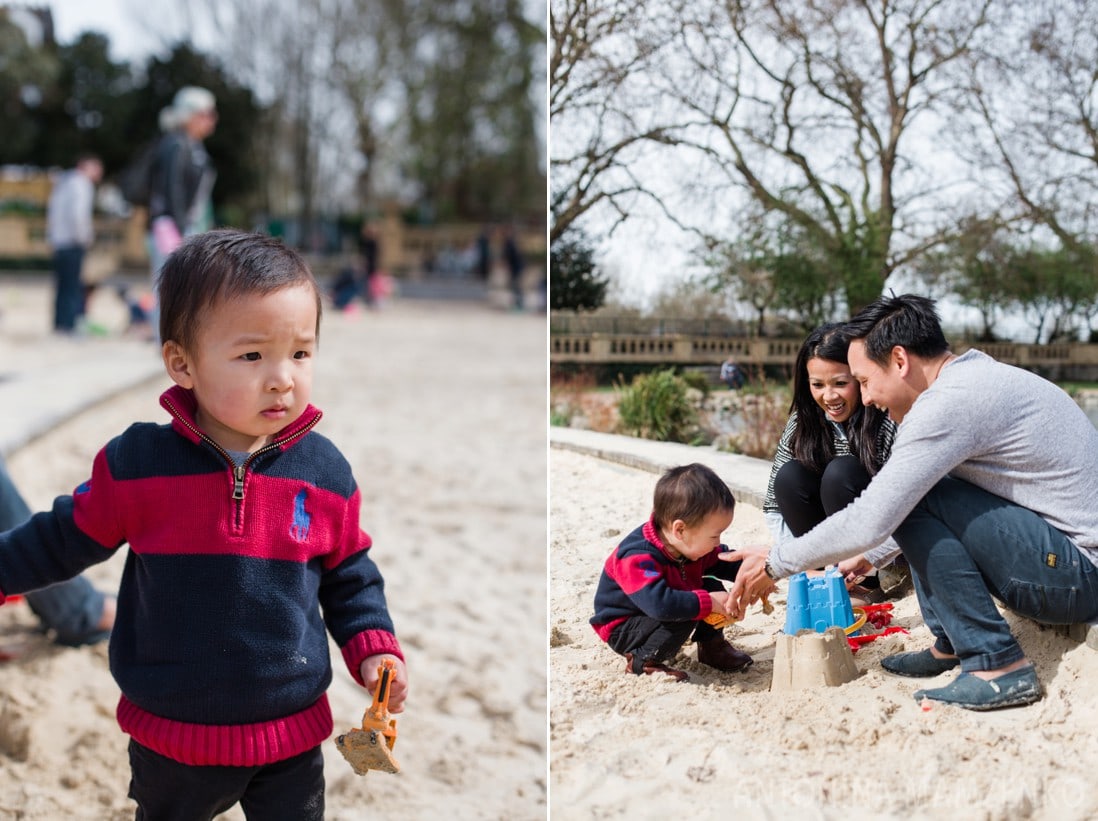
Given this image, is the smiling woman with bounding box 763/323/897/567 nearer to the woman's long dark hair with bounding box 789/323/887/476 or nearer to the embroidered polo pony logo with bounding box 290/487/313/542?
the woman's long dark hair with bounding box 789/323/887/476

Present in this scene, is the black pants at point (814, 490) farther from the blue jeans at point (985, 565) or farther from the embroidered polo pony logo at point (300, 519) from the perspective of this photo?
the embroidered polo pony logo at point (300, 519)

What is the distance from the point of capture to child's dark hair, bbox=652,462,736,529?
88.8 inches

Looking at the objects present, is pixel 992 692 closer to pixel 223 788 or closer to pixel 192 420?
pixel 223 788

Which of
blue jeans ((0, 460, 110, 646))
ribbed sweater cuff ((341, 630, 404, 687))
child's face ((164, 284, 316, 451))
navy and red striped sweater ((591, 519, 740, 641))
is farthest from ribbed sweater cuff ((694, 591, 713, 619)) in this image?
blue jeans ((0, 460, 110, 646))

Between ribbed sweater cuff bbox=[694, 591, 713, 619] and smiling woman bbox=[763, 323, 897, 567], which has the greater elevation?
smiling woman bbox=[763, 323, 897, 567]

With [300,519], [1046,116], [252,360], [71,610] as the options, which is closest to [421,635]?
[71,610]

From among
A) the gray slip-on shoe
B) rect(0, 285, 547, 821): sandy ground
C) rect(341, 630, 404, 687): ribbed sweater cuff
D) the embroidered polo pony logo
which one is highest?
the embroidered polo pony logo

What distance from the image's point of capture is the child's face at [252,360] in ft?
5.75

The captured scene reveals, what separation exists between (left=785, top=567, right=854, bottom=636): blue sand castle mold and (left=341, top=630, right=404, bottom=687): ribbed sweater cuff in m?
0.75

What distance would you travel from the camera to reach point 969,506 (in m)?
2.15

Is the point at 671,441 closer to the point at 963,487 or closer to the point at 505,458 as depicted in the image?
the point at 963,487

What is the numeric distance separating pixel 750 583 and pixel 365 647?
721mm

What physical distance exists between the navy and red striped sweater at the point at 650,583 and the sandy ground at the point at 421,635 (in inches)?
18.7

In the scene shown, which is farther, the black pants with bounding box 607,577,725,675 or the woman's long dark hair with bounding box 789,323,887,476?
the black pants with bounding box 607,577,725,675
